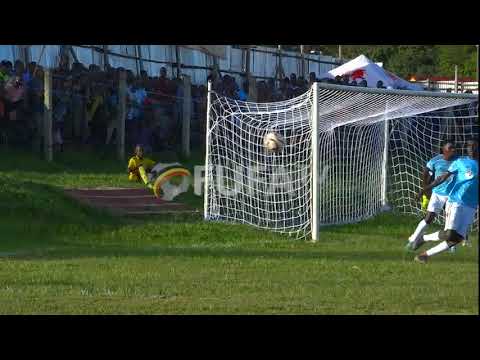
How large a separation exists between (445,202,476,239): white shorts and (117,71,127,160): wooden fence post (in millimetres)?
11370

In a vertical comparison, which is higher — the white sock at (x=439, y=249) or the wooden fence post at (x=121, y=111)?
the wooden fence post at (x=121, y=111)

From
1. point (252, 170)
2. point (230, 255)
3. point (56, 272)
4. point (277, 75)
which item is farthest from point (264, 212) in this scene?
point (277, 75)

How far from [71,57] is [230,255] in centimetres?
1355

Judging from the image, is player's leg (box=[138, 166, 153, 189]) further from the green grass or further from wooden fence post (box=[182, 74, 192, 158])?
wooden fence post (box=[182, 74, 192, 158])

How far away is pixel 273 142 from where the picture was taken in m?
17.9

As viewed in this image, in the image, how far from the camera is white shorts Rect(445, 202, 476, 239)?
1374 cm

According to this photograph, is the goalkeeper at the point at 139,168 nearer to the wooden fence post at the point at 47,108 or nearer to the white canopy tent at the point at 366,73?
the wooden fence post at the point at 47,108

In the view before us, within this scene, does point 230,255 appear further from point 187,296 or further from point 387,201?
point 387,201

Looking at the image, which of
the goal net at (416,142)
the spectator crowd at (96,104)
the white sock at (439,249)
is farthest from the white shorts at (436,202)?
the spectator crowd at (96,104)

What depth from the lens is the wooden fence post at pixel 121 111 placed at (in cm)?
2359

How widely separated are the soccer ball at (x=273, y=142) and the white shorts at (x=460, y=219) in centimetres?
476

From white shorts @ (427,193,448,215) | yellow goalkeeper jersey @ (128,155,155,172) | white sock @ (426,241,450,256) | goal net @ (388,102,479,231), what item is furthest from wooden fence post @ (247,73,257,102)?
white sock @ (426,241,450,256)

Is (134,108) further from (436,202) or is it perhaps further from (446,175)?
(446,175)

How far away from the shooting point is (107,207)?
60.6ft
